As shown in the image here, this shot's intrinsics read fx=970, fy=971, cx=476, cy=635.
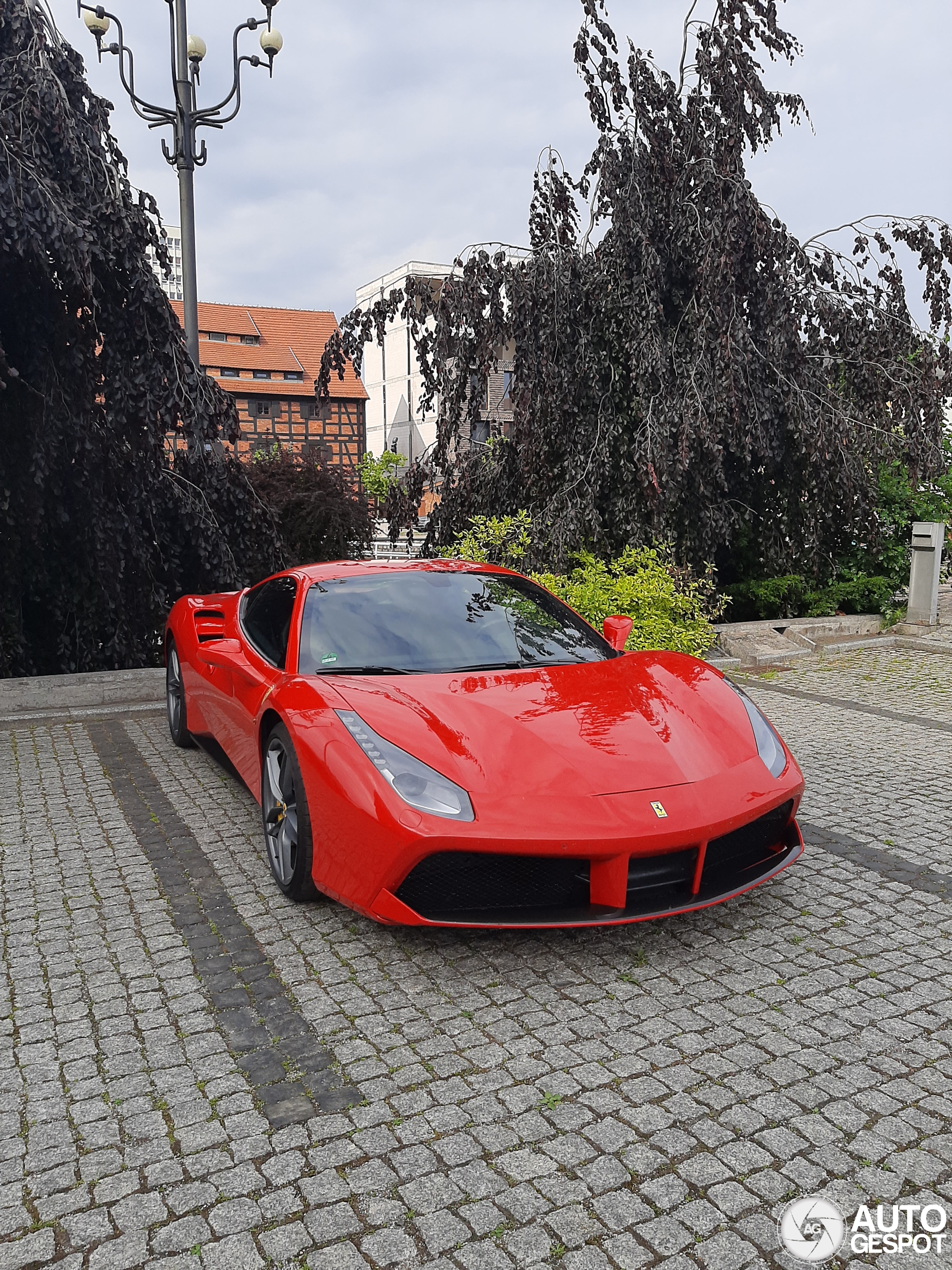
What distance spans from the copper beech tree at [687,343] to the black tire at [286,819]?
5.80 m

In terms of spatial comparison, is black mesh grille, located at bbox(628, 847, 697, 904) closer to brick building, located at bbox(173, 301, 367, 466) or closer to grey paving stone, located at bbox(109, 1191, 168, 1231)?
grey paving stone, located at bbox(109, 1191, 168, 1231)

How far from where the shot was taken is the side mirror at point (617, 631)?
4.56 m

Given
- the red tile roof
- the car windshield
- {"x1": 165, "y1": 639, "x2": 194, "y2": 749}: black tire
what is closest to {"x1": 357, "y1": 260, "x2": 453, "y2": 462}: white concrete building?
the red tile roof

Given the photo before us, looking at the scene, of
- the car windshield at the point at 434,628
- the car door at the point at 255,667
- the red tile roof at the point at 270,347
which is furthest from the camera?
the red tile roof at the point at 270,347

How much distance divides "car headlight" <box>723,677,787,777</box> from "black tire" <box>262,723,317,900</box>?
167 cm

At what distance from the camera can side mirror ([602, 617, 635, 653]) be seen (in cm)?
456

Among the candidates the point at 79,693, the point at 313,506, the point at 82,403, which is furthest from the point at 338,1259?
the point at 313,506

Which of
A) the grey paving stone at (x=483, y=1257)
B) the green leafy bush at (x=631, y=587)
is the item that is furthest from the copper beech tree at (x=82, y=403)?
the grey paving stone at (x=483, y=1257)

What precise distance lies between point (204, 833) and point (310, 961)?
1502 millimetres

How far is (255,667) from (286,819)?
0.94 meters

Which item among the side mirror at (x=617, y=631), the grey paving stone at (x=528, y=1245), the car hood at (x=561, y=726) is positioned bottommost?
the grey paving stone at (x=528, y=1245)

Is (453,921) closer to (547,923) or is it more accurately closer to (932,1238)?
(547,923)

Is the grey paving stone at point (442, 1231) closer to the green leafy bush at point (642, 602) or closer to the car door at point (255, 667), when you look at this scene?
the car door at point (255, 667)

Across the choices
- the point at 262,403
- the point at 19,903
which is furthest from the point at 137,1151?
the point at 262,403
